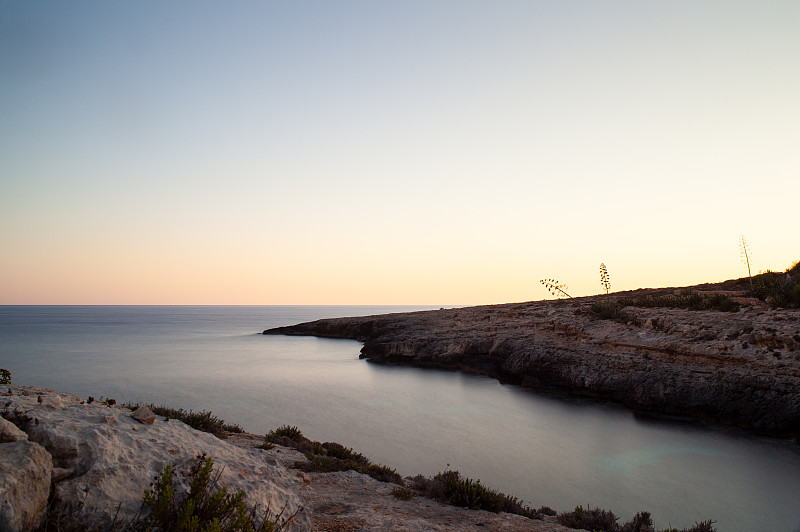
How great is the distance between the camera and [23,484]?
14.0 feet

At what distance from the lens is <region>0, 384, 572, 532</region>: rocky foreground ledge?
14.8 feet

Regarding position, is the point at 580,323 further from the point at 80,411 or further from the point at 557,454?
the point at 80,411

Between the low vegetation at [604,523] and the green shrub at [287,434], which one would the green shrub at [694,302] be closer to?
the low vegetation at [604,523]

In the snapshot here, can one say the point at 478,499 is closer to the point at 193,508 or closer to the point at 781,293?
the point at 193,508

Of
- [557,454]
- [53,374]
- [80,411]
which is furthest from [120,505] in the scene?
[53,374]

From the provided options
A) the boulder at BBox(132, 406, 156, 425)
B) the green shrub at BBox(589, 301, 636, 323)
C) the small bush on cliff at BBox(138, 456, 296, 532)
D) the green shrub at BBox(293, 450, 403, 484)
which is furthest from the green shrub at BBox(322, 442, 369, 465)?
the green shrub at BBox(589, 301, 636, 323)

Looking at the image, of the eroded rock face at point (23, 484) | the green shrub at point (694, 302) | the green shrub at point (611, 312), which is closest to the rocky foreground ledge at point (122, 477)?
the eroded rock face at point (23, 484)

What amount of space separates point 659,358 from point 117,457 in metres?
24.9

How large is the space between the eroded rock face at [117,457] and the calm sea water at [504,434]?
8.49 m

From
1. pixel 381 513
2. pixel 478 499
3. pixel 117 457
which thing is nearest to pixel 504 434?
pixel 478 499

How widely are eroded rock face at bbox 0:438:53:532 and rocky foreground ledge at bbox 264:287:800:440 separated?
22.8m

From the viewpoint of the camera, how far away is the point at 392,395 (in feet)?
91.2

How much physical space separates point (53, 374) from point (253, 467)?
3932 cm

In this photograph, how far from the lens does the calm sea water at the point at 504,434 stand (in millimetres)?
12258
